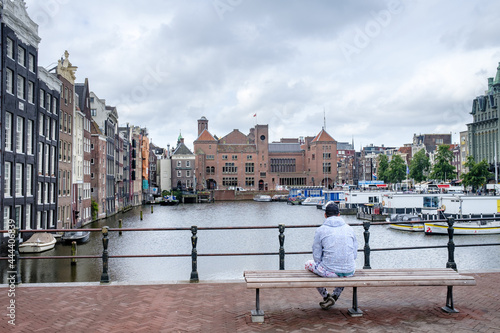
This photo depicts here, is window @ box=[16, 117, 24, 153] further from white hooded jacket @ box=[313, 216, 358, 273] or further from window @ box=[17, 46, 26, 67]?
white hooded jacket @ box=[313, 216, 358, 273]

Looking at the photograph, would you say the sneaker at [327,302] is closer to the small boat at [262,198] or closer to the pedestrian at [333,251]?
the pedestrian at [333,251]

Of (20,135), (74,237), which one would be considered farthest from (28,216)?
(20,135)

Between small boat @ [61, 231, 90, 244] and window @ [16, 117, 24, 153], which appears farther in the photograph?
small boat @ [61, 231, 90, 244]

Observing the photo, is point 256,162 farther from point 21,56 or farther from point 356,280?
point 356,280

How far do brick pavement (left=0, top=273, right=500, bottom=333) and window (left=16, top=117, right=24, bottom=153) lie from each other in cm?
2408

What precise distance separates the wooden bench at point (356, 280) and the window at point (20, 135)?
28.4m

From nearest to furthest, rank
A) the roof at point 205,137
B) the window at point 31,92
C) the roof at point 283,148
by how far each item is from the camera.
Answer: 1. the window at point 31,92
2. the roof at point 205,137
3. the roof at point 283,148

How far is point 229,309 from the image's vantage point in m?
8.08

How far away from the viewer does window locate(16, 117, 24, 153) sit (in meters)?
31.2

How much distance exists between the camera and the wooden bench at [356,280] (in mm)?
7266

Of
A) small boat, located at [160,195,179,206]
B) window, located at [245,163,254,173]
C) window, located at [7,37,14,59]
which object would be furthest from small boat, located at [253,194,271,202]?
window, located at [7,37,14,59]

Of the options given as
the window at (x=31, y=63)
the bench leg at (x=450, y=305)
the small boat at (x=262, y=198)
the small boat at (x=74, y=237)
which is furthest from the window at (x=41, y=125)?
the small boat at (x=262, y=198)

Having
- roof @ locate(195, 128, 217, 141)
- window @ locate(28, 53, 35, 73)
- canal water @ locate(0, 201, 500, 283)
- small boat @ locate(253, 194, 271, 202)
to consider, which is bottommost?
canal water @ locate(0, 201, 500, 283)

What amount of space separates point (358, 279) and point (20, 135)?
30.1 m
